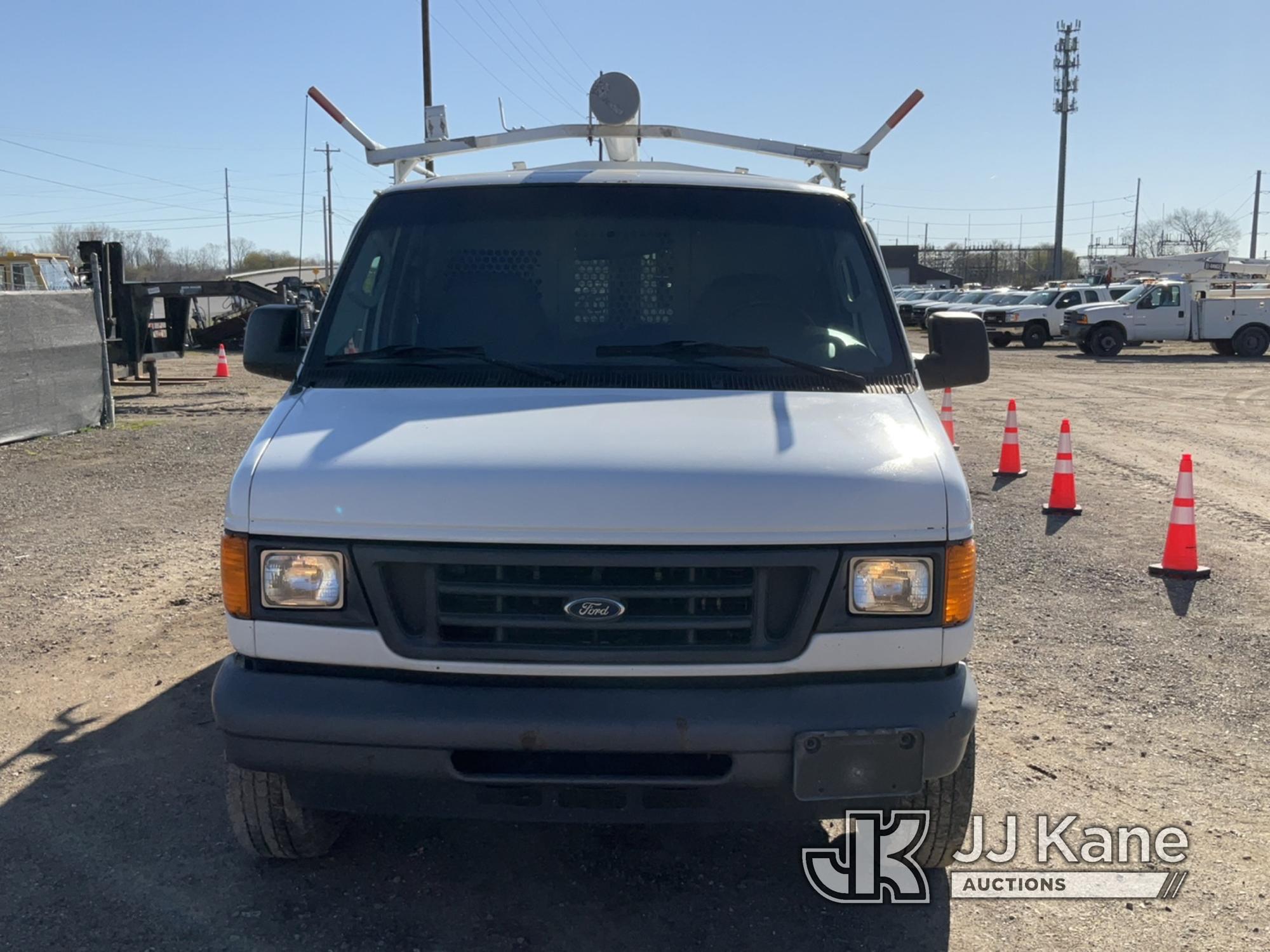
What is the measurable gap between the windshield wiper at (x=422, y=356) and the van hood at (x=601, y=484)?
1.70 ft

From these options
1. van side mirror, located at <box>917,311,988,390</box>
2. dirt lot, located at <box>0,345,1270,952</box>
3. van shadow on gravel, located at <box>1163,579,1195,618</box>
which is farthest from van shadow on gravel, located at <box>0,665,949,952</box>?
van shadow on gravel, located at <box>1163,579,1195,618</box>

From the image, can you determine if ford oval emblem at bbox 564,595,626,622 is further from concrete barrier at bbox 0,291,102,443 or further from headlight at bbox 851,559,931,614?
concrete barrier at bbox 0,291,102,443

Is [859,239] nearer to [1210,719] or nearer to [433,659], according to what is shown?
[433,659]

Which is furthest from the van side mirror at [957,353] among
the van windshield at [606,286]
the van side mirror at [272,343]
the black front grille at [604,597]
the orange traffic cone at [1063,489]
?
the orange traffic cone at [1063,489]

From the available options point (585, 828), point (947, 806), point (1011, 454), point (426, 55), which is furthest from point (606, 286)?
point (426, 55)

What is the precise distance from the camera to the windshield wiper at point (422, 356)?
3.84 metres

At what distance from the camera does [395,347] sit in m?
3.95

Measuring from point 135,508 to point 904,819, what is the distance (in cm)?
781

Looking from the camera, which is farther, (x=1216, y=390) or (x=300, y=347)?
(x=1216, y=390)

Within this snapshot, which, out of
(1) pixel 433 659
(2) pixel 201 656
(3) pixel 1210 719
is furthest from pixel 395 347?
(3) pixel 1210 719

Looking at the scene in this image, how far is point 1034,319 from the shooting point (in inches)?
1419

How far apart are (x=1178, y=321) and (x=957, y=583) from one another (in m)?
31.9

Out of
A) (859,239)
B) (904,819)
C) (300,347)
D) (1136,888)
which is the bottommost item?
(1136,888)

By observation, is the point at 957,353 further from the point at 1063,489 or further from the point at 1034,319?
the point at 1034,319
